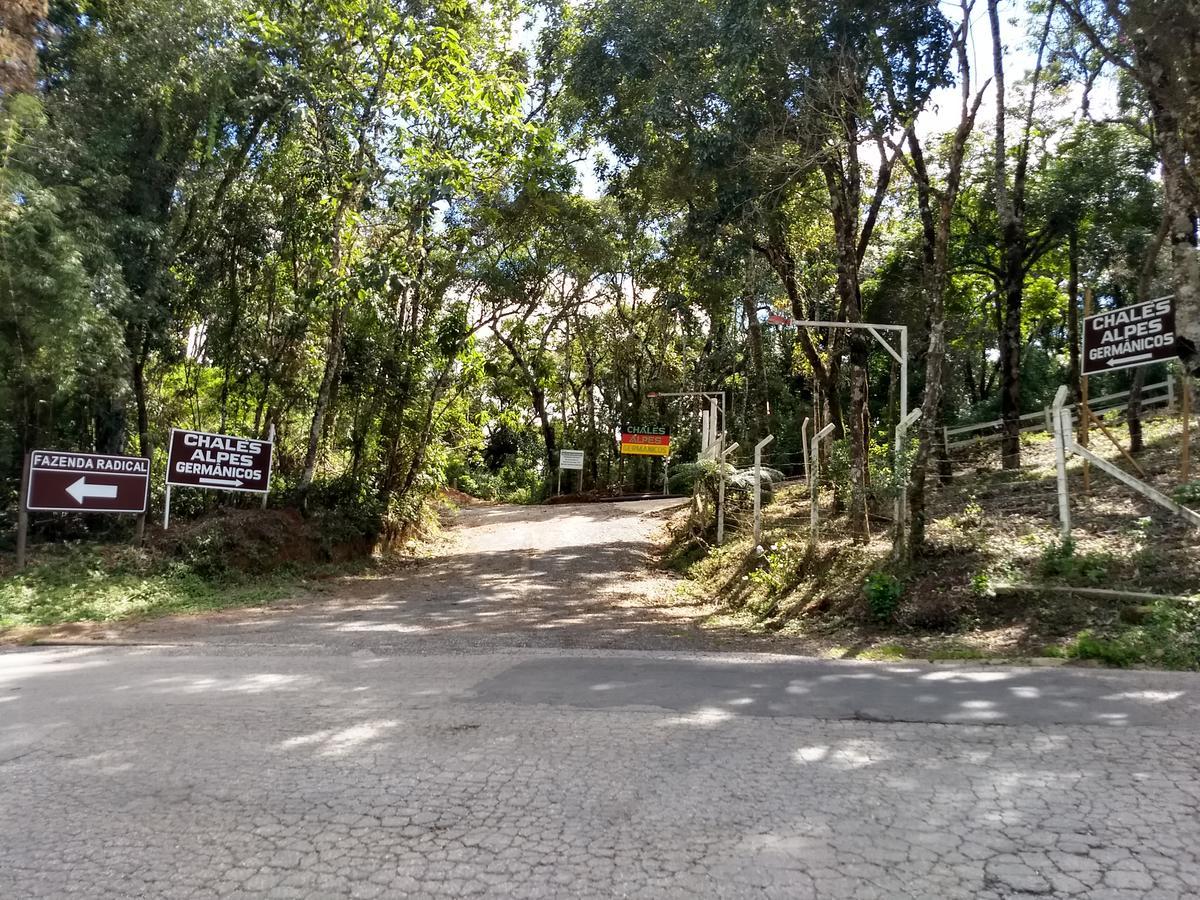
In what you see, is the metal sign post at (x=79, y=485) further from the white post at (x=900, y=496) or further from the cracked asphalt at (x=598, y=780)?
the white post at (x=900, y=496)

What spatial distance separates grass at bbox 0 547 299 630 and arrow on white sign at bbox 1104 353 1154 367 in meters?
13.0

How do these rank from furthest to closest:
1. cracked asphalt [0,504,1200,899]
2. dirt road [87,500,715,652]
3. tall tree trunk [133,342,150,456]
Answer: tall tree trunk [133,342,150,456] → dirt road [87,500,715,652] → cracked asphalt [0,504,1200,899]

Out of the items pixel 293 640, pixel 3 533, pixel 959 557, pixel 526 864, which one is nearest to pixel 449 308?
pixel 3 533

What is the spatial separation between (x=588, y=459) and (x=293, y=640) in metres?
35.4

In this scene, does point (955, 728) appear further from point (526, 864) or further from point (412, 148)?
point (412, 148)

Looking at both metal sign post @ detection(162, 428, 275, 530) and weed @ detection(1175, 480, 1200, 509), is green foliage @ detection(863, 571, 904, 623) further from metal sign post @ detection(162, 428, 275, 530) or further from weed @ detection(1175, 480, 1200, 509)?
metal sign post @ detection(162, 428, 275, 530)

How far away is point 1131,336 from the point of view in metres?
10.2

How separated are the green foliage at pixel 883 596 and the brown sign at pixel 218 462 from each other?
12153 millimetres

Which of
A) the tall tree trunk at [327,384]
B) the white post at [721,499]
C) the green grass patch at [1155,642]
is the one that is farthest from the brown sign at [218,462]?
the green grass patch at [1155,642]

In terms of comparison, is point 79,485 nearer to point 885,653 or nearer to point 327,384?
point 327,384

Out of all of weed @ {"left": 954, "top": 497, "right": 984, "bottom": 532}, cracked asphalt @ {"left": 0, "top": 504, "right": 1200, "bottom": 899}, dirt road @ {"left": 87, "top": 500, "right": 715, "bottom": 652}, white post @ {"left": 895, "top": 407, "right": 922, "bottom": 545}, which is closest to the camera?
cracked asphalt @ {"left": 0, "top": 504, "right": 1200, "bottom": 899}

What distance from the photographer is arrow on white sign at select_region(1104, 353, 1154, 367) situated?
10.1 meters

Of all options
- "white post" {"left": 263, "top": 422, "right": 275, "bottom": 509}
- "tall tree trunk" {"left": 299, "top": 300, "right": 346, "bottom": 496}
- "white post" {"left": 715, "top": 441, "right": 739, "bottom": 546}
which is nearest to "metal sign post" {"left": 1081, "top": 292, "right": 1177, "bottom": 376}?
"white post" {"left": 715, "top": 441, "right": 739, "bottom": 546}

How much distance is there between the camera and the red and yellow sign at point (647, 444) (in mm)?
41031
